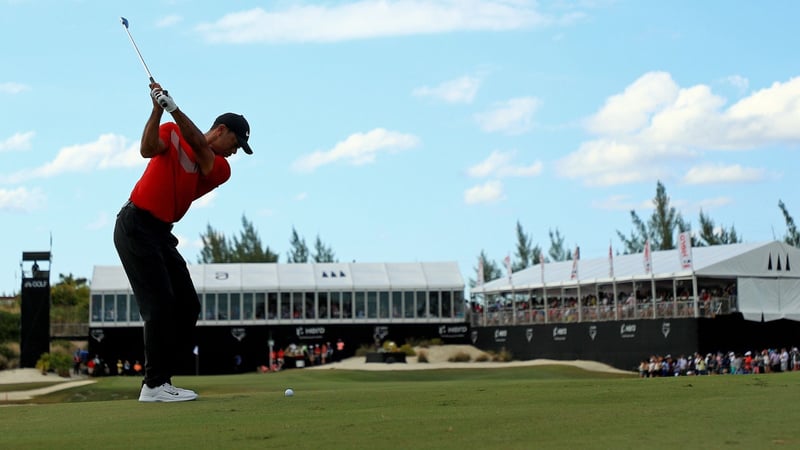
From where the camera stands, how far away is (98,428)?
26.2 ft

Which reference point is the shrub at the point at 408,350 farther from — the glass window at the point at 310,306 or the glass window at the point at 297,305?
the glass window at the point at 297,305

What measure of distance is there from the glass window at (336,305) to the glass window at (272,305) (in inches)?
129

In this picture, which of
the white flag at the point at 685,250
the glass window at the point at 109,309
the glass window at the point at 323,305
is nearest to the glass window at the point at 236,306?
the glass window at the point at 323,305

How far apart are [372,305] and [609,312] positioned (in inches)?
732

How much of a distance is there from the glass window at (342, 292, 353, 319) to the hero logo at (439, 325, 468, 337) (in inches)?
212

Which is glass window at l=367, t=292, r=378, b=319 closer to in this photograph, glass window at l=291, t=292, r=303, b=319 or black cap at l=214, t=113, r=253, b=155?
glass window at l=291, t=292, r=303, b=319

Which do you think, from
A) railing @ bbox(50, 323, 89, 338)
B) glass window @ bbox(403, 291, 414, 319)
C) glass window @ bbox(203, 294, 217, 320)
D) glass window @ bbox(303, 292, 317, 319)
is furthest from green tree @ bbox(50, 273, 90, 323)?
glass window @ bbox(403, 291, 414, 319)

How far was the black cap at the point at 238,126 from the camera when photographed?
32.7 ft

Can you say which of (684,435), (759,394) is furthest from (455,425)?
(759,394)

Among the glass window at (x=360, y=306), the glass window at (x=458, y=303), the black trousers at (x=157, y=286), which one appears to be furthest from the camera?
the glass window at (x=458, y=303)

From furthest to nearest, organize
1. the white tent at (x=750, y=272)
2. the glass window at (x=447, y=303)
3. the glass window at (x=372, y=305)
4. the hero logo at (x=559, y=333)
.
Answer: the glass window at (x=447, y=303) → the glass window at (x=372, y=305) → the hero logo at (x=559, y=333) → the white tent at (x=750, y=272)

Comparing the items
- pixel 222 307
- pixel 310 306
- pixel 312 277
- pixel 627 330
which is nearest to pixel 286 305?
pixel 310 306

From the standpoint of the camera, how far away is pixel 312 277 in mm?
70000

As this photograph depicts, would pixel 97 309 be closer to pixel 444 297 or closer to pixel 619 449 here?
pixel 444 297
